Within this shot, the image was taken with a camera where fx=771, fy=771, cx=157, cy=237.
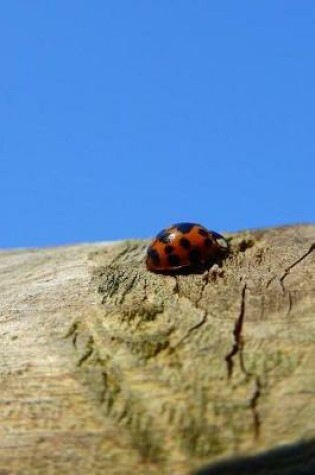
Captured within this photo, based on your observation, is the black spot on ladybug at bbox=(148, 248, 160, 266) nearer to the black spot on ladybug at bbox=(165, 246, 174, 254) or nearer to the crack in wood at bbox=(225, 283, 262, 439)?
the black spot on ladybug at bbox=(165, 246, 174, 254)

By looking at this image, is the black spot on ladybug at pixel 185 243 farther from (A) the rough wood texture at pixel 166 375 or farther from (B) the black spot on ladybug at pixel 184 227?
(A) the rough wood texture at pixel 166 375

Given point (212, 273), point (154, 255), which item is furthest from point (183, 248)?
point (212, 273)

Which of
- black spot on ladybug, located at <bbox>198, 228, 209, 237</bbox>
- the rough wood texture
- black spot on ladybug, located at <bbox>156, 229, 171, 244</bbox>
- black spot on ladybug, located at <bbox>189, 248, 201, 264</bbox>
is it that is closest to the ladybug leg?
the rough wood texture

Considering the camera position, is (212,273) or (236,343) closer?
(236,343)

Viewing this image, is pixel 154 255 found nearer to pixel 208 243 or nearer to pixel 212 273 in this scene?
pixel 208 243

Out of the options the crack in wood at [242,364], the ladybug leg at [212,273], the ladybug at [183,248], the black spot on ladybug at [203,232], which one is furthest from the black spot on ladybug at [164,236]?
the crack in wood at [242,364]

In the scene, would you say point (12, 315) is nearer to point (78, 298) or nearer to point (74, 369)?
point (78, 298)
